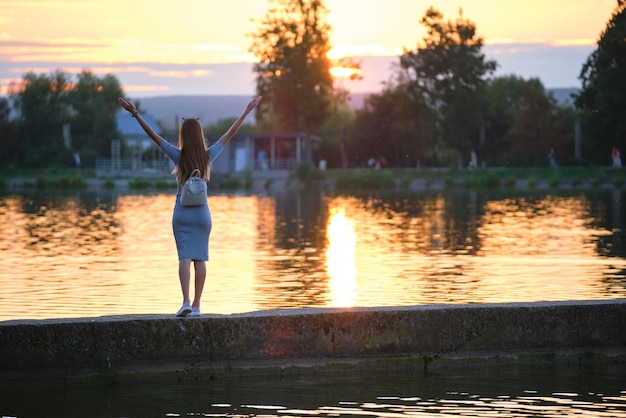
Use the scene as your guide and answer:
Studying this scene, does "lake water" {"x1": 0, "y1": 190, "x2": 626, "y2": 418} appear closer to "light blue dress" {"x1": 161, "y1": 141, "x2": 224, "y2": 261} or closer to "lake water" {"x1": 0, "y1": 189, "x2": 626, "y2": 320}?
"lake water" {"x1": 0, "y1": 189, "x2": 626, "y2": 320}

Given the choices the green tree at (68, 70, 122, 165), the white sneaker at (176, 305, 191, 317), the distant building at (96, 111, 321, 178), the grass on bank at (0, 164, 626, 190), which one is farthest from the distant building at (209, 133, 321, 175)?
the white sneaker at (176, 305, 191, 317)

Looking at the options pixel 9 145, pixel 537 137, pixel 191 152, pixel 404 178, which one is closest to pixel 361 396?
pixel 191 152

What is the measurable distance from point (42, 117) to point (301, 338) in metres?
102

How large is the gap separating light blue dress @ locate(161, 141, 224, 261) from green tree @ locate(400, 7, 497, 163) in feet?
290

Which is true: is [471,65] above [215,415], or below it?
above

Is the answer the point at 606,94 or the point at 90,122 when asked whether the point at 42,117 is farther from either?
the point at 606,94

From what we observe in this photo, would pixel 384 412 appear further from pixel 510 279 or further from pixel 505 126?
pixel 505 126

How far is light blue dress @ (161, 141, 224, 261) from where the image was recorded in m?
11.5

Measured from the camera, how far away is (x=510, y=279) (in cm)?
2036

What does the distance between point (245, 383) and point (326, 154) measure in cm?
9743

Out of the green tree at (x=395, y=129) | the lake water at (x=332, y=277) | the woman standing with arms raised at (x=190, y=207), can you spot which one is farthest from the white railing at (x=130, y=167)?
the woman standing with arms raised at (x=190, y=207)

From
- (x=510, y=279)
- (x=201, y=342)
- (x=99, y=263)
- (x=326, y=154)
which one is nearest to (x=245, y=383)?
(x=201, y=342)

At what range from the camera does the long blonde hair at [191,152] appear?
11.4m

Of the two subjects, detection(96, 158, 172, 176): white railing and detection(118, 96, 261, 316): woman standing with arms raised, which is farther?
detection(96, 158, 172, 176): white railing
